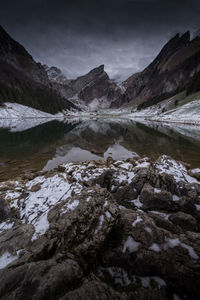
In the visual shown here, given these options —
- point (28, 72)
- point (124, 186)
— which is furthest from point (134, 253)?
point (28, 72)

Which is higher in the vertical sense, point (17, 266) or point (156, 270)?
point (17, 266)

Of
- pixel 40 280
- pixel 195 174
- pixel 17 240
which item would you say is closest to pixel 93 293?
pixel 40 280

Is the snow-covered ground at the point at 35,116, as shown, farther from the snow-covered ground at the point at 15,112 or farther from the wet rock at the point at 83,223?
the wet rock at the point at 83,223

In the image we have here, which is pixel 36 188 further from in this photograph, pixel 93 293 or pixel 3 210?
pixel 93 293

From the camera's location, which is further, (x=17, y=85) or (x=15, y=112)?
(x=17, y=85)

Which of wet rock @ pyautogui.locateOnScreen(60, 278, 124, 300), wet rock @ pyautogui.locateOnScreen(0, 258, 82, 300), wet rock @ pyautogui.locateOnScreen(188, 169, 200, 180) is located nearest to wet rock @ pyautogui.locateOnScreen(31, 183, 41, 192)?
wet rock @ pyautogui.locateOnScreen(0, 258, 82, 300)

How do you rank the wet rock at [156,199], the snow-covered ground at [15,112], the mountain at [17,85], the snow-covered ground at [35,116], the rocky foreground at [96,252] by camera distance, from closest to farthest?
the rocky foreground at [96,252]
the wet rock at [156,199]
the snow-covered ground at [35,116]
the snow-covered ground at [15,112]
the mountain at [17,85]

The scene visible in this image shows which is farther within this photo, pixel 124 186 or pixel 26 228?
pixel 124 186

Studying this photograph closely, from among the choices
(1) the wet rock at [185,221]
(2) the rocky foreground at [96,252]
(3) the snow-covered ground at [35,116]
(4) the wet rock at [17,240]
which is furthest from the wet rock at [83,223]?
(3) the snow-covered ground at [35,116]

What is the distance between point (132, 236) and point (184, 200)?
17.3ft

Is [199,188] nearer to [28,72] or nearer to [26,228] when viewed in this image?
[26,228]

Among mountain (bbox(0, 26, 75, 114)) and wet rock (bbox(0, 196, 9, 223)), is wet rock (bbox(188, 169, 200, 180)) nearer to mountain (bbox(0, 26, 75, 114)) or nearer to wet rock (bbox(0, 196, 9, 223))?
wet rock (bbox(0, 196, 9, 223))

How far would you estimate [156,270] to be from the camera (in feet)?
14.0

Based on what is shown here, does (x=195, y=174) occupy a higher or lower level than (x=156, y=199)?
higher
